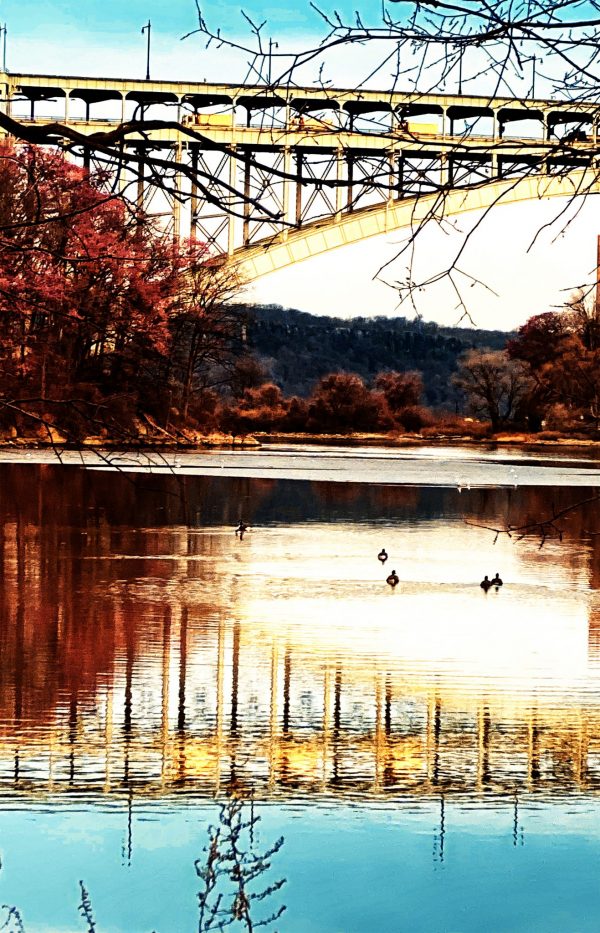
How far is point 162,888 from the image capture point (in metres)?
5.41

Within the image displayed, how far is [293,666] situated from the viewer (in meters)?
9.65

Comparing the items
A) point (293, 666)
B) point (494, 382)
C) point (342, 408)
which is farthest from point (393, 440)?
point (293, 666)

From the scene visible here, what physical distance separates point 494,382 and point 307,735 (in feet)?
249

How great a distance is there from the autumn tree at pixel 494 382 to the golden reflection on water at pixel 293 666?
204 feet

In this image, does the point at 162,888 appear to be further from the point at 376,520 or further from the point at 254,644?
the point at 376,520

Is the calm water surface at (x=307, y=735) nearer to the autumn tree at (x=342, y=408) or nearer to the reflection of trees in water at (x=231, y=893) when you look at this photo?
the reflection of trees in water at (x=231, y=893)

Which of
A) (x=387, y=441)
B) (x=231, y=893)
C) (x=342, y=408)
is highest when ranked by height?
(x=342, y=408)

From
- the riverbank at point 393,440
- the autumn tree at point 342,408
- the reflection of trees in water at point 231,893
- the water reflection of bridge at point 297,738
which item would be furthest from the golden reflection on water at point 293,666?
the autumn tree at point 342,408

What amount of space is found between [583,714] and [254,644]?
112 inches

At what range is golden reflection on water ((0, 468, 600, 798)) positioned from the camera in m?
6.99

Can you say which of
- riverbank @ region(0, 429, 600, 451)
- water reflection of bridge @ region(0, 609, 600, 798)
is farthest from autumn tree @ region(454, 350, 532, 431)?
water reflection of bridge @ region(0, 609, 600, 798)

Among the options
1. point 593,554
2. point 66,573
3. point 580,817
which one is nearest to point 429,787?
point 580,817

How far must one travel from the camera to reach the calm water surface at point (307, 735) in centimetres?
546

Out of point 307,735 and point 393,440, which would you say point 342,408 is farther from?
point 307,735
